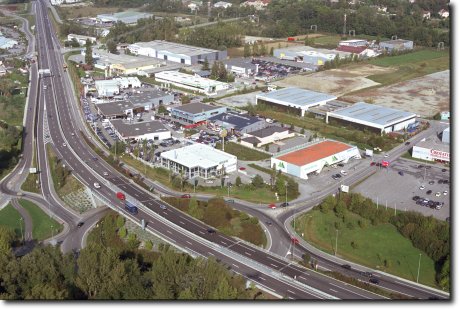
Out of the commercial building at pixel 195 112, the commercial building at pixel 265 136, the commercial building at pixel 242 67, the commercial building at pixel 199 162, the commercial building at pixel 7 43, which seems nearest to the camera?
the commercial building at pixel 199 162

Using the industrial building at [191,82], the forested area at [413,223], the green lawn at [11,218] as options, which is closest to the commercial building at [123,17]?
the industrial building at [191,82]

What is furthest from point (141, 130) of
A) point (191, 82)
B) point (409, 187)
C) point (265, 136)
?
point (409, 187)

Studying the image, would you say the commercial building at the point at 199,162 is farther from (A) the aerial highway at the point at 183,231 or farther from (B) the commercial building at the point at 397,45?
(B) the commercial building at the point at 397,45

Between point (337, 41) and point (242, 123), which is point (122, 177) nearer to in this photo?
point (242, 123)

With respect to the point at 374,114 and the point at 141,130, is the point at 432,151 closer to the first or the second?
the point at 374,114

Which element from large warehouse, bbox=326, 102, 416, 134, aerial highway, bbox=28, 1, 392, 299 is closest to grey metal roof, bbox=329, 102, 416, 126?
large warehouse, bbox=326, 102, 416, 134

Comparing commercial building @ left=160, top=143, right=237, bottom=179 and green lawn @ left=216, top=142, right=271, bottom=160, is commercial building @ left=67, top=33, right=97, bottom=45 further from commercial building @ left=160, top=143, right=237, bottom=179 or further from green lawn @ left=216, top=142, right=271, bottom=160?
commercial building @ left=160, top=143, right=237, bottom=179
